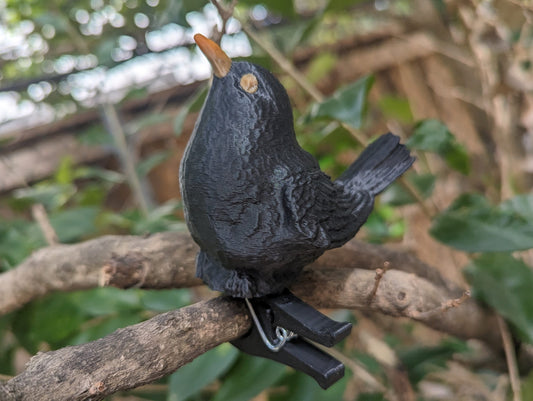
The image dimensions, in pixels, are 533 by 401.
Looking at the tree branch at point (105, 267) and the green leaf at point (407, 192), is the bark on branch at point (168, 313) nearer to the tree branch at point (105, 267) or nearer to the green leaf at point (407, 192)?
the tree branch at point (105, 267)

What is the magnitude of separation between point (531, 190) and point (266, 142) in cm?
80

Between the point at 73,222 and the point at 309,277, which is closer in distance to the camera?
the point at 309,277

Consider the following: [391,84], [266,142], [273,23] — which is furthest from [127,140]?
[266,142]

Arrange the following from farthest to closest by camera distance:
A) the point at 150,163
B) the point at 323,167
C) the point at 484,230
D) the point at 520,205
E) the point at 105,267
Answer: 1. the point at 150,163
2. the point at 323,167
3. the point at 520,205
4. the point at 484,230
5. the point at 105,267

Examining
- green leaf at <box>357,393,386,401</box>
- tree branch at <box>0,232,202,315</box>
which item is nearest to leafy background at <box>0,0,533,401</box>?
green leaf at <box>357,393,386,401</box>

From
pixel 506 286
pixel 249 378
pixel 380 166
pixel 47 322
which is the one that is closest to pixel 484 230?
pixel 506 286

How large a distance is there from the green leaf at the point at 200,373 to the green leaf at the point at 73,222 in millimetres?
310

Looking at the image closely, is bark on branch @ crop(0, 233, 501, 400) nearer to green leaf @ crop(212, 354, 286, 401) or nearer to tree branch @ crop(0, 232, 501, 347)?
tree branch @ crop(0, 232, 501, 347)

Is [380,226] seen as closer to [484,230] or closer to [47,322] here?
[484,230]

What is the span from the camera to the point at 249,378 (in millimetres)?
576

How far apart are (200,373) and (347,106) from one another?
34cm

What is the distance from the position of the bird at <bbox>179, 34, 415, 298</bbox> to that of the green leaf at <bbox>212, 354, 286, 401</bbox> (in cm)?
21

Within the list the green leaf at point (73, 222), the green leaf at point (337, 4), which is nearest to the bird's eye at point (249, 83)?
the green leaf at point (337, 4)

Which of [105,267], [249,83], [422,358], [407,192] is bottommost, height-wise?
[422,358]
